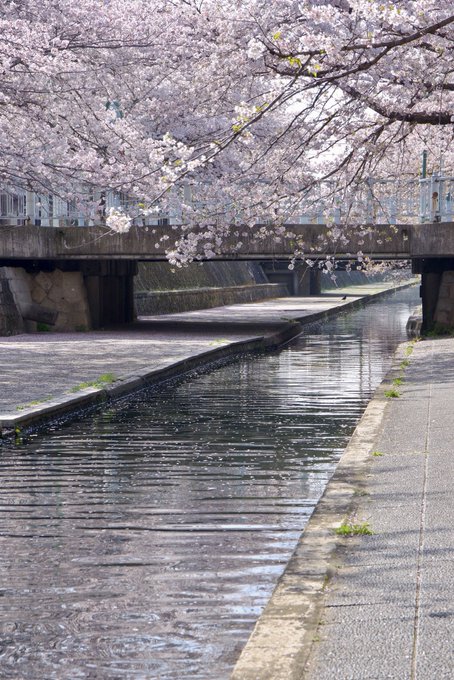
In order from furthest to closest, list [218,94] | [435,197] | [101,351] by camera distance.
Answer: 1. [435,197]
2. [101,351]
3. [218,94]

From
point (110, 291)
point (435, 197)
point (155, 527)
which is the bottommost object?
point (155, 527)

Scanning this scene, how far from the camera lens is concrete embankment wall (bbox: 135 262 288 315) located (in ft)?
153

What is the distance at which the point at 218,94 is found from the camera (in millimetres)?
20969

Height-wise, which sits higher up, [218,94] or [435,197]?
[218,94]

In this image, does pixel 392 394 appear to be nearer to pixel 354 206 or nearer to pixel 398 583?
pixel 398 583

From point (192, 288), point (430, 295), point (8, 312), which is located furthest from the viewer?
point (192, 288)

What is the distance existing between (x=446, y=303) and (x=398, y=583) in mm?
23642

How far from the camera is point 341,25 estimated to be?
17.2 m

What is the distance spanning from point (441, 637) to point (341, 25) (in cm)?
1391

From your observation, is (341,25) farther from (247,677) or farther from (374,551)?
(247,677)

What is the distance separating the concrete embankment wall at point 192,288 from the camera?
153ft

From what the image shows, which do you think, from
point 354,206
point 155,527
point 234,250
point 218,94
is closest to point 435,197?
point 354,206

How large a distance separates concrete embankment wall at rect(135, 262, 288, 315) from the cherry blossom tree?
11.4 metres

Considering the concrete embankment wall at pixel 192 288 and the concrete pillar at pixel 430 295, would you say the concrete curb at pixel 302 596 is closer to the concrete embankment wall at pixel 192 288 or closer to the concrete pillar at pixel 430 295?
the concrete pillar at pixel 430 295
